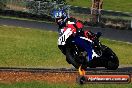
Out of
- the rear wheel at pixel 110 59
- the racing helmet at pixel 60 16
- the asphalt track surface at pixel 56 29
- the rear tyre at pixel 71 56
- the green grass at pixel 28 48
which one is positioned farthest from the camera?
the asphalt track surface at pixel 56 29

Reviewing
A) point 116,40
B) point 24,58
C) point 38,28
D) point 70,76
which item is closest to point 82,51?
point 70,76

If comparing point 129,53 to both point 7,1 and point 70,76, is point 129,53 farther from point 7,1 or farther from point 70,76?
point 7,1

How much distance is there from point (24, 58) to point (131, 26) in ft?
50.4

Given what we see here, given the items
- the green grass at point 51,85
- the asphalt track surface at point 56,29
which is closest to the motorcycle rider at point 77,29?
the green grass at point 51,85

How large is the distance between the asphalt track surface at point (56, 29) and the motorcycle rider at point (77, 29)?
1671 centimetres

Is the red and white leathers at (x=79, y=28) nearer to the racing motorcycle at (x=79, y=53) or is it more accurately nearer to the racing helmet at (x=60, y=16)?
the racing motorcycle at (x=79, y=53)

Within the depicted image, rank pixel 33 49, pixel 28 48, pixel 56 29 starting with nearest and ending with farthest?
pixel 33 49 → pixel 28 48 → pixel 56 29

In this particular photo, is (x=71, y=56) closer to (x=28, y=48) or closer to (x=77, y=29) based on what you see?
(x=77, y=29)

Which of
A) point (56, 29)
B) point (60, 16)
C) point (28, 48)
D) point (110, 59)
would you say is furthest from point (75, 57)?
point (56, 29)

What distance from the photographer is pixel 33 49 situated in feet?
80.3

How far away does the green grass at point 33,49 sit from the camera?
21422 mm

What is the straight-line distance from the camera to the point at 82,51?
13.6 m

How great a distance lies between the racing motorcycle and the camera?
1300 centimetres

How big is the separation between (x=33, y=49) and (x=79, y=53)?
11.2m
